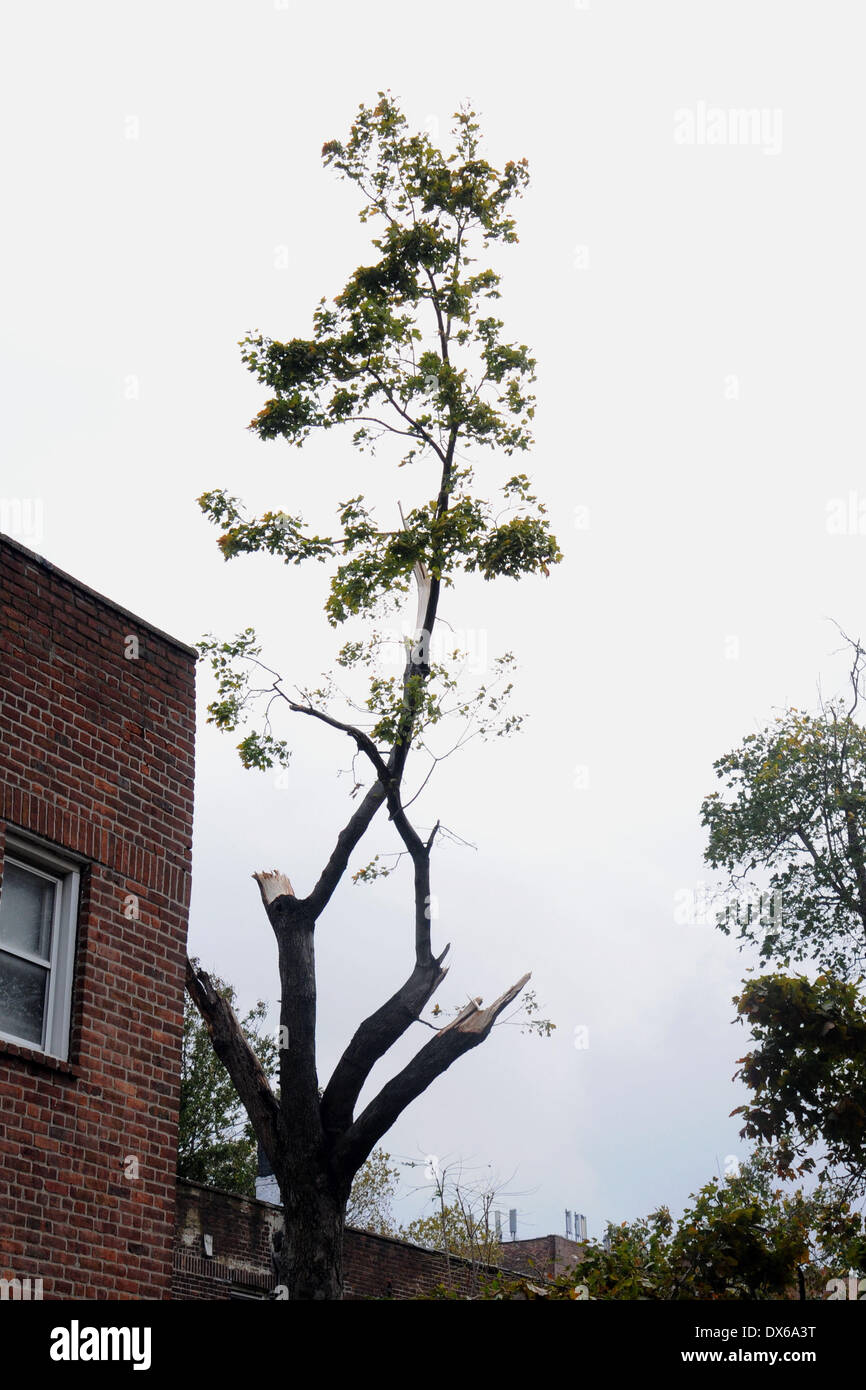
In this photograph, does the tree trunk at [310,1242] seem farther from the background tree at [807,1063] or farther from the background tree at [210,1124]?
the background tree at [210,1124]

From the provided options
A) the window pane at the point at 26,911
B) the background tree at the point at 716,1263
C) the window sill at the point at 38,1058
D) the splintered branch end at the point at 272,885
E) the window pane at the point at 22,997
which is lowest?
the background tree at the point at 716,1263

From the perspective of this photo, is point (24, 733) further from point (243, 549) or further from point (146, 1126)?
point (243, 549)

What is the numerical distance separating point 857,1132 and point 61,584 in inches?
322

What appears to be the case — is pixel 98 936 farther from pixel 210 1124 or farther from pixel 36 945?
pixel 210 1124

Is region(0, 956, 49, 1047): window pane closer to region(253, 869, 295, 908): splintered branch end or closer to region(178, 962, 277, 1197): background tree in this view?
region(253, 869, 295, 908): splintered branch end

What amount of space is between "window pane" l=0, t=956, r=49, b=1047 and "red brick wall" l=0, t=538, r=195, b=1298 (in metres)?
0.24

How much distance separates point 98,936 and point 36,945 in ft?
1.35

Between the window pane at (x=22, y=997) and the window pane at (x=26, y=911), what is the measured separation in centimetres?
10

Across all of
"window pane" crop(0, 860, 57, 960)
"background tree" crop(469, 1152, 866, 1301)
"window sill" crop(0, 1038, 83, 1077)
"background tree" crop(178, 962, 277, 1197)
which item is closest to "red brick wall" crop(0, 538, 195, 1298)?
"window sill" crop(0, 1038, 83, 1077)

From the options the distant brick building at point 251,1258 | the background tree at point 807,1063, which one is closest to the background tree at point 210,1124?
the distant brick building at point 251,1258

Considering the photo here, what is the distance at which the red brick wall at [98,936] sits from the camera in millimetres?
8227

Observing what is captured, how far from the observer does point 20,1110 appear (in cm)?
812

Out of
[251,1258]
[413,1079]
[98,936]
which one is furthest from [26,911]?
[251,1258]

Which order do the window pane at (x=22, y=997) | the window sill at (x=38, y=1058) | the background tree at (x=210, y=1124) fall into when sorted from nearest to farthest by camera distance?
the window sill at (x=38, y=1058) → the window pane at (x=22, y=997) → the background tree at (x=210, y=1124)
